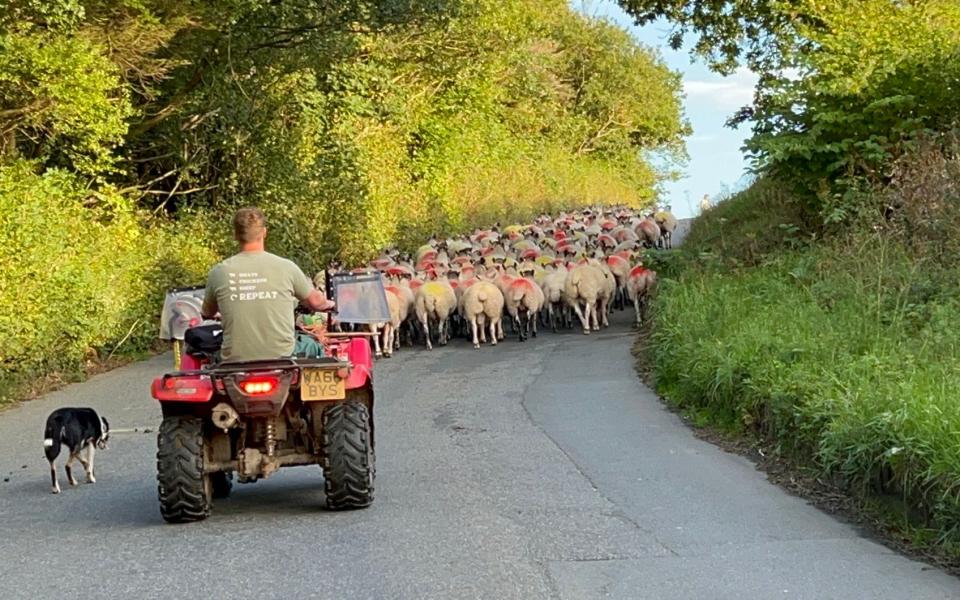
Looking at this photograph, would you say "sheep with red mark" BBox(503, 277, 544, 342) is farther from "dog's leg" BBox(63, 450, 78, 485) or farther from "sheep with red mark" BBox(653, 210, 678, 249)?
"sheep with red mark" BBox(653, 210, 678, 249)

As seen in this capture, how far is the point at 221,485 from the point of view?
9648 millimetres

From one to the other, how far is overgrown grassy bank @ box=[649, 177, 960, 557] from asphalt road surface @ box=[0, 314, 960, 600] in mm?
422

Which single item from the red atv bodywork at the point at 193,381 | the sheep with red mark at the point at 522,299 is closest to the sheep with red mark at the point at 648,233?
the sheep with red mark at the point at 522,299

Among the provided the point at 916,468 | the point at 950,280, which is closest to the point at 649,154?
the point at 950,280

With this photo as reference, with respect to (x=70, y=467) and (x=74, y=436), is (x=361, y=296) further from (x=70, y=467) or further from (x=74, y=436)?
(x=70, y=467)

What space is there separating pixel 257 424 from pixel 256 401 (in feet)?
1.41

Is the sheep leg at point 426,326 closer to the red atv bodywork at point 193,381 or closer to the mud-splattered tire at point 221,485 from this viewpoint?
the mud-splattered tire at point 221,485

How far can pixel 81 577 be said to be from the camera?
7141mm

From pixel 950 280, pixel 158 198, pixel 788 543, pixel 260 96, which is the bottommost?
pixel 788 543

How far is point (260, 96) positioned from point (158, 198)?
3.23 metres

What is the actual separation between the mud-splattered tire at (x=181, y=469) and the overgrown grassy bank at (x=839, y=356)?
422cm

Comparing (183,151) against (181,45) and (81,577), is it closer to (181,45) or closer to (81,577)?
(181,45)

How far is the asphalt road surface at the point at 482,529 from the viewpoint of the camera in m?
6.68

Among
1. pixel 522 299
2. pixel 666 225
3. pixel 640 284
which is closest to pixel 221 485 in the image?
pixel 522 299
